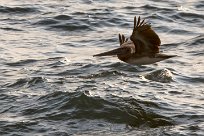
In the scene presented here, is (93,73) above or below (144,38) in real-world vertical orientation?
below

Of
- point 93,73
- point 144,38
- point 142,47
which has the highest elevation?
point 144,38

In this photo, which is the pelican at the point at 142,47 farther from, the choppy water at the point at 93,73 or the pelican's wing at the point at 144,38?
the choppy water at the point at 93,73

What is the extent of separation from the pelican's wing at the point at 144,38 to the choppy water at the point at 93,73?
37.7 inches

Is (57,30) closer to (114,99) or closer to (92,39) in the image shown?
(92,39)

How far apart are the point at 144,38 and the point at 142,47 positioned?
282 millimetres

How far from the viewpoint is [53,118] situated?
10.8 meters

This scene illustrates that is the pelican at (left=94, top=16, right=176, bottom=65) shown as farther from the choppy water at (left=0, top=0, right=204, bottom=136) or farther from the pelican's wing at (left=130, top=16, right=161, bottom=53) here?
the choppy water at (left=0, top=0, right=204, bottom=136)

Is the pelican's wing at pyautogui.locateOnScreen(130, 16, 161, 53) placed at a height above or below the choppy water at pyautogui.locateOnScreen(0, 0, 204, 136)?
above

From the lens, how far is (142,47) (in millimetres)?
11031

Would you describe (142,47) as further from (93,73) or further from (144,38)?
(93,73)

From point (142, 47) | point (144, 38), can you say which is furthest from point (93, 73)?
point (144, 38)

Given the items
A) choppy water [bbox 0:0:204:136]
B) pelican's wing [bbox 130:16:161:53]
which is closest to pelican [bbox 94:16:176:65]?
pelican's wing [bbox 130:16:161:53]

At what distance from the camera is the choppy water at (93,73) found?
10.7 meters

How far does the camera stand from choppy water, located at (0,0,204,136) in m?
10.7
